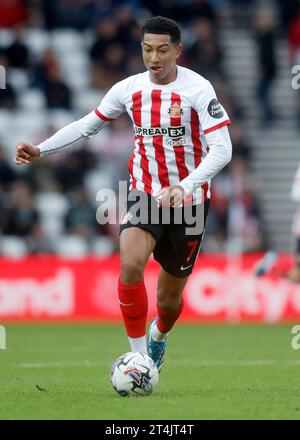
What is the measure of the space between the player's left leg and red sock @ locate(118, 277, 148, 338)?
55 cm

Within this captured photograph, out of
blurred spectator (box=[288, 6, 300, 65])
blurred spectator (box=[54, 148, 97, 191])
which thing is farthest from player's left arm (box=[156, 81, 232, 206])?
blurred spectator (box=[288, 6, 300, 65])

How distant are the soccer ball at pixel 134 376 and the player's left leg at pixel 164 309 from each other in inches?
30.1

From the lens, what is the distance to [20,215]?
1638cm

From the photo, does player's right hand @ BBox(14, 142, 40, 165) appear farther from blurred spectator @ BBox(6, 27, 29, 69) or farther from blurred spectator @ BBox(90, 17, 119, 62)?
blurred spectator @ BBox(90, 17, 119, 62)

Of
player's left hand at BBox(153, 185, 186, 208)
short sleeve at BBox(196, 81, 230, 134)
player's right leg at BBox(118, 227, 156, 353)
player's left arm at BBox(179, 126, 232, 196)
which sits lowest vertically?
player's right leg at BBox(118, 227, 156, 353)

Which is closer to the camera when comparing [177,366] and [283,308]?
[177,366]

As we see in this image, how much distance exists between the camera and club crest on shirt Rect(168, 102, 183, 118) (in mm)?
7734

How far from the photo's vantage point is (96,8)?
783 inches

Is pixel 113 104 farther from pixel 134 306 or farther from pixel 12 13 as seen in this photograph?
pixel 12 13

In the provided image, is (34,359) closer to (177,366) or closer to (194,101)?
(177,366)

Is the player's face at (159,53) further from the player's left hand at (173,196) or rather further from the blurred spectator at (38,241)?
the blurred spectator at (38,241)

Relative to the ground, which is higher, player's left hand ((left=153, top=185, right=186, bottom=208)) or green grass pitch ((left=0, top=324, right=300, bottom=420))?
player's left hand ((left=153, top=185, right=186, bottom=208))
